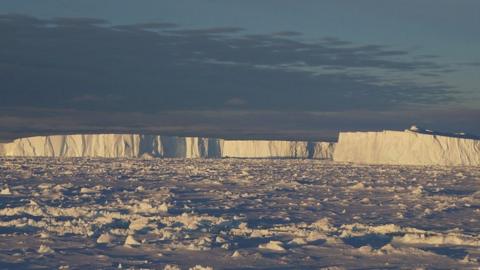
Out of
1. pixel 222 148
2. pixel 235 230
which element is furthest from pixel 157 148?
pixel 235 230

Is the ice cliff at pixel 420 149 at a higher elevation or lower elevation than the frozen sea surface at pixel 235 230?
higher

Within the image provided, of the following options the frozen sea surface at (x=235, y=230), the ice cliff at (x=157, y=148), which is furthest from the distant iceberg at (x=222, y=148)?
the frozen sea surface at (x=235, y=230)

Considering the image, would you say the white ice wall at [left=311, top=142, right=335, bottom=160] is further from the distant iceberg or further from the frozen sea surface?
the frozen sea surface

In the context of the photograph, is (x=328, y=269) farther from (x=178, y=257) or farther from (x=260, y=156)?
(x=260, y=156)

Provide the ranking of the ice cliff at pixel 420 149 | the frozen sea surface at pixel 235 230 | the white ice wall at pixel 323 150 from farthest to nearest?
the white ice wall at pixel 323 150
the ice cliff at pixel 420 149
the frozen sea surface at pixel 235 230

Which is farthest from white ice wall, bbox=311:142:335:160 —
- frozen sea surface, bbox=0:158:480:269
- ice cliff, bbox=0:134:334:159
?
frozen sea surface, bbox=0:158:480:269

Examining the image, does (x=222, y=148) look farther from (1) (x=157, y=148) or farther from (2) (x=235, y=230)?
(2) (x=235, y=230)

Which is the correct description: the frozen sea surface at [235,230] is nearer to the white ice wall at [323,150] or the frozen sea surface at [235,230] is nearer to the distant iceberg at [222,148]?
the distant iceberg at [222,148]

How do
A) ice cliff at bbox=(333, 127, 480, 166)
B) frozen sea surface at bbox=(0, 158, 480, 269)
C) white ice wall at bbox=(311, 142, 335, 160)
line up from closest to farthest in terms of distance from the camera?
frozen sea surface at bbox=(0, 158, 480, 269), ice cliff at bbox=(333, 127, 480, 166), white ice wall at bbox=(311, 142, 335, 160)

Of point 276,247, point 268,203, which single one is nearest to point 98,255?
point 276,247
